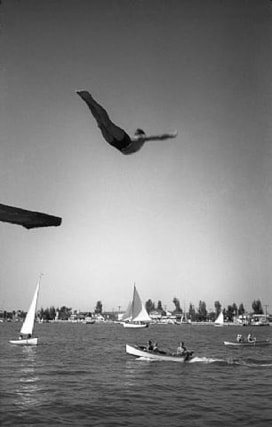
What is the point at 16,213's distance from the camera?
233cm

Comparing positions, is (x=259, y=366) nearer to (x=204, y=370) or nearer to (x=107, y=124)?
(x=204, y=370)

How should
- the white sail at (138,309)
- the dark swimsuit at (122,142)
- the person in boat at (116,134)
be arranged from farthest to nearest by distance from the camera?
the white sail at (138,309) → the dark swimsuit at (122,142) → the person in boat at (116,134)

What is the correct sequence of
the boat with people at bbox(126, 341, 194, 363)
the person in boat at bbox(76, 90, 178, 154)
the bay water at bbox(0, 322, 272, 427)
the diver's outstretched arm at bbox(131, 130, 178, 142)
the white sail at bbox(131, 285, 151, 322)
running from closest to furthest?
the person in boat at bbox(76, 90, 178, 154)
the diver's outstretched arm at bbox(131, 130, 178, 142)
the bay water at bbox(0, 322, 272, 427)
the boat with people at bbox(126, 341, 194, 363)
the white sail at bbox(131, 285, 151, 322)

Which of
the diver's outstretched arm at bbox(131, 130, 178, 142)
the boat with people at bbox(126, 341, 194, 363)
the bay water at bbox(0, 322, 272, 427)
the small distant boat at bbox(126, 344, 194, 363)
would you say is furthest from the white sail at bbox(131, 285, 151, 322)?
the diver's outstretched arm at bbox(131, 130, 178, 142)

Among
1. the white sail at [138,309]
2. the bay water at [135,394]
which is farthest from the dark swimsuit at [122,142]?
the white sail at [138,309]

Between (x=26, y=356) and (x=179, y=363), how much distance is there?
14.2m

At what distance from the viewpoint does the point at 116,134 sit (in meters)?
2.19

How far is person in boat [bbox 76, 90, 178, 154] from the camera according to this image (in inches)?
78.4

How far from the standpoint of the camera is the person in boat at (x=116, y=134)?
6.53ft

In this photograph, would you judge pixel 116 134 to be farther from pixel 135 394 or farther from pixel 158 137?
pixel 135 394

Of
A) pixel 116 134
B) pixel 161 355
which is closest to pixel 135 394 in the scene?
pixel 161 355

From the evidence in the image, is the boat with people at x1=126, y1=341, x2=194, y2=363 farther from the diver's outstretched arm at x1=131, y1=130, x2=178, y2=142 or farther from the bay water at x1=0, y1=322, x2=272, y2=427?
the diver's outstretched arm at x1=131, y1=130, x2=178, y2=142

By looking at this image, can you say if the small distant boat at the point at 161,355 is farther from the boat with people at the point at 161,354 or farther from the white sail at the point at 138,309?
the white sail at the point at 138,309

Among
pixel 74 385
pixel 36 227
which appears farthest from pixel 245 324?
pixel 36 227
